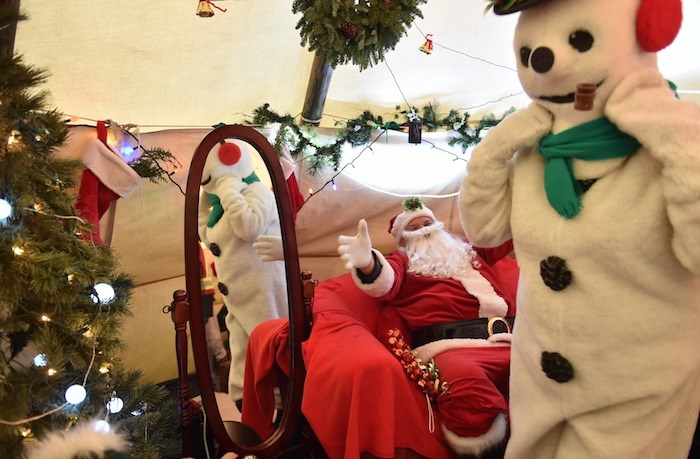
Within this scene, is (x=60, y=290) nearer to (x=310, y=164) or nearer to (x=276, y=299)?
(x=276, y=299)

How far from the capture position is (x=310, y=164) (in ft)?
6.49

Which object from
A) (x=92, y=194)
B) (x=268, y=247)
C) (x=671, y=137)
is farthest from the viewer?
(x=92, y=194)

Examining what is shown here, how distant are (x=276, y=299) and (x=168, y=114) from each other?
853mm

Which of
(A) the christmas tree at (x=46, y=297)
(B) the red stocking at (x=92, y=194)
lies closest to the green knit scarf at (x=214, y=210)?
(A) the christmas tree at (x=46, y=297)

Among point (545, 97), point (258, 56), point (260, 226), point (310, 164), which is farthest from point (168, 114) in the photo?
point (545, 97)

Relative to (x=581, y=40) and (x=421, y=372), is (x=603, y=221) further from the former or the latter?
(x=421, y=372)

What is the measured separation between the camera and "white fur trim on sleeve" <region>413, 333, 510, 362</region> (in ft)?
4.97

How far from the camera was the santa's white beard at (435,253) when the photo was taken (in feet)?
5.68

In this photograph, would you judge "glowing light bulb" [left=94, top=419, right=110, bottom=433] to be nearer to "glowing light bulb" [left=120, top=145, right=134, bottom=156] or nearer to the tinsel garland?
the tinsel garland

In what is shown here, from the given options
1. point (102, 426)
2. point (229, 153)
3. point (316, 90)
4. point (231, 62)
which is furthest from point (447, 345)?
point (231, 62)

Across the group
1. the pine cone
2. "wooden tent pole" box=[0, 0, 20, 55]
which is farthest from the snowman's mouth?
"wooden tent pole" box=[0, 0, 20, 55]

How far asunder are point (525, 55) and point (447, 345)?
0.80m

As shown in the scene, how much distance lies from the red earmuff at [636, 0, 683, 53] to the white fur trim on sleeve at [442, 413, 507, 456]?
2.82ft

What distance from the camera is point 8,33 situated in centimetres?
108
